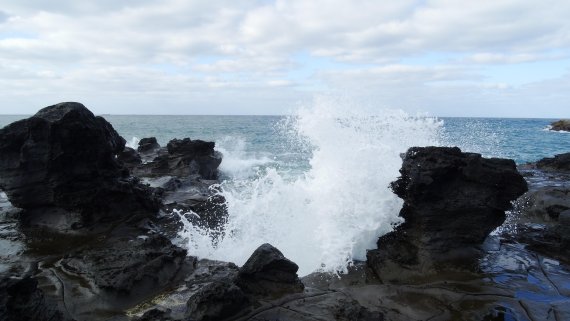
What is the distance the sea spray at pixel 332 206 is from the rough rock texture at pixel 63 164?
1765 mm

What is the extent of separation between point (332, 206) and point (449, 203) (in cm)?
217

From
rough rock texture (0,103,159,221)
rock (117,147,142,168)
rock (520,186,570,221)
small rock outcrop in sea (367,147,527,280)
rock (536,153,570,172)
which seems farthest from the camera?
rock (117,147,142,168)

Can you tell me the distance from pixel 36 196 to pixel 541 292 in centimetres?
872

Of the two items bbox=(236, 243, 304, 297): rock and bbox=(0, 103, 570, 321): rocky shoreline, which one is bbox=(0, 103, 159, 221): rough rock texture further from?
bbox=(236, 243, 304, 297): rock

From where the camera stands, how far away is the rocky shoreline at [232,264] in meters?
4.61

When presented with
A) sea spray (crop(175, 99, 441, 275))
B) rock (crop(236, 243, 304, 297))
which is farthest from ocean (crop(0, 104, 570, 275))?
rock (crop(236, 243, 304, 297))

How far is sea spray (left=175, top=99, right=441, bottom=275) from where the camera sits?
7.04 m

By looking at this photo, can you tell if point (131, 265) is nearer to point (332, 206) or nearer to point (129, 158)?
point (332, 206)

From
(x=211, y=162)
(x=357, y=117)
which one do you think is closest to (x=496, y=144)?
(x=211, y=162)

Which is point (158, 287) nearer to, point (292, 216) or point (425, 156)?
point (292, 216)

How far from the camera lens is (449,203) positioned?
632 centimetres

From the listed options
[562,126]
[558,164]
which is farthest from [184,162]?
[562,126]

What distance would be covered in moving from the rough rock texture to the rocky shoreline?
0.02 m

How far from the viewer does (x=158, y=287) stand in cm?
527
